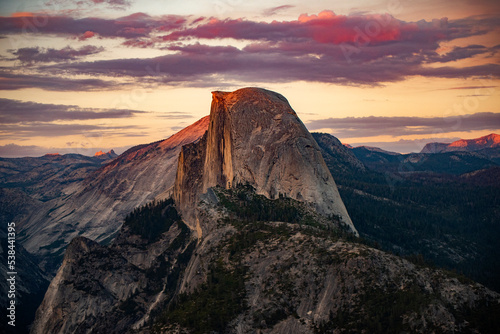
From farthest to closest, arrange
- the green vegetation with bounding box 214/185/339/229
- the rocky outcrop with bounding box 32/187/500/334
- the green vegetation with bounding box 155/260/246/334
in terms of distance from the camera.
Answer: the green vegetation with bounding box 214/185/339/229
the green vegetation with bounding box 155/260/246/334
the rocky outcrop with bounding box 32/187/500/334

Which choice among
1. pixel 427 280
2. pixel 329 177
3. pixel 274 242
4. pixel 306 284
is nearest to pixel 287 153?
pixel 329 177

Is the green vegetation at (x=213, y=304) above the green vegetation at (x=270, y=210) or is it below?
below

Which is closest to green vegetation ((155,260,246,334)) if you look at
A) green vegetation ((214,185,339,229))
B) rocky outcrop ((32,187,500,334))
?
rocky outcrop ((32,187,500,334))

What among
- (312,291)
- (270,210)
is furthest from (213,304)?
(270,210)

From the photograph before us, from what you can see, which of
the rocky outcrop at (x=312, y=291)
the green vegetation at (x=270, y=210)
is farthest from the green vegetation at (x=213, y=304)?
the green vegetation at (x=270, y=210)

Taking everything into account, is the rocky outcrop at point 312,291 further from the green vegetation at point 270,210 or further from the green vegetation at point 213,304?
the green vegetation at point 270,210

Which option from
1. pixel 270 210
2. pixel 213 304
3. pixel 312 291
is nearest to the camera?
pixel 312 291

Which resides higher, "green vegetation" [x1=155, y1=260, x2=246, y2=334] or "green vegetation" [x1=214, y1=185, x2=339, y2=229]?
"green vegetation" [x1=214, y1=185, x2=339, y2=229]

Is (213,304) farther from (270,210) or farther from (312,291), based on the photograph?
(270,210)

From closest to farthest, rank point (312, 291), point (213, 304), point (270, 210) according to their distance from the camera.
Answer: point (312, 291), point (213, 304), point (270, 210)

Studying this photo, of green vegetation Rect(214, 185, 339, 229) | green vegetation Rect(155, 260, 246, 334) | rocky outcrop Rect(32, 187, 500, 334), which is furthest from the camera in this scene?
green vegetation Rect(214, 185, 339, 229)

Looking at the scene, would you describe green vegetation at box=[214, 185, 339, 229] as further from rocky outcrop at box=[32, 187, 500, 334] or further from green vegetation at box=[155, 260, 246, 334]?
green vegetation at box=[155, 260, 246, 334]
